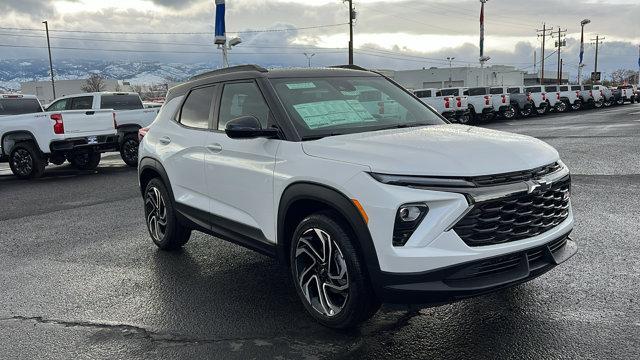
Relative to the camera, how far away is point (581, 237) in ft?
18.7

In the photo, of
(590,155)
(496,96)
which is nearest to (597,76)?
(496,96)

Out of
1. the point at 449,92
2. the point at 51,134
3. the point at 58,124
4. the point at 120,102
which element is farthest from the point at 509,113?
the point at 51,134

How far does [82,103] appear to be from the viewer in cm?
1497

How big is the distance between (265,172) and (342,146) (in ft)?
2.40

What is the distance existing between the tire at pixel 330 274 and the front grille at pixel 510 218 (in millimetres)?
710

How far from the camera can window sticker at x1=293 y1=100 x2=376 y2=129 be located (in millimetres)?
4111

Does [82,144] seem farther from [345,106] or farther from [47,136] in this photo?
[345,106]

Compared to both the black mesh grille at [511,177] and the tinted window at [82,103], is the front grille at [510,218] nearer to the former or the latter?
the black mesh grille at [511,177]

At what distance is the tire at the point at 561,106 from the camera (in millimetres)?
32719

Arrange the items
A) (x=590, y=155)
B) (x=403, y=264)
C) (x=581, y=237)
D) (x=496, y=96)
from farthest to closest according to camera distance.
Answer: (x=496, y=96), (x=590, y=155), (x=581, y=237), (x=403, y=264)

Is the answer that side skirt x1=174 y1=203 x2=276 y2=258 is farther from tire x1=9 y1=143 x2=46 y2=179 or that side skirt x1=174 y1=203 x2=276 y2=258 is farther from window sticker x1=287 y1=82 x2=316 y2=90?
tire x1=9 y1=143 x2=46 y2=179

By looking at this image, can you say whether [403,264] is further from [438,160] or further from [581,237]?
[581,237]

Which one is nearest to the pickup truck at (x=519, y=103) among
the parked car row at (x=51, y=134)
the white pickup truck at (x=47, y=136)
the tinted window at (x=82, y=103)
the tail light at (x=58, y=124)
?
the tinted window at (x=82, y=103)

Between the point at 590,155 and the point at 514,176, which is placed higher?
the point at 514,176
